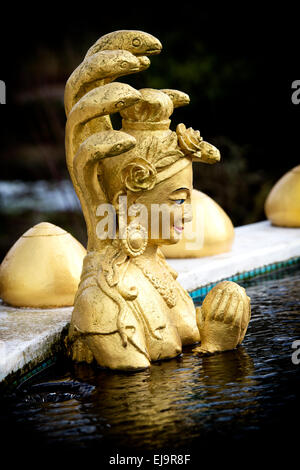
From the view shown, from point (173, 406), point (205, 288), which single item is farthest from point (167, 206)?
point (205, 288)

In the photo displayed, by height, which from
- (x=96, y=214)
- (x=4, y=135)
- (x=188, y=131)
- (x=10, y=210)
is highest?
(x=188, y=131)

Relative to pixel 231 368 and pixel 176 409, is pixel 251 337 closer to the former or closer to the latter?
pixel 231 368

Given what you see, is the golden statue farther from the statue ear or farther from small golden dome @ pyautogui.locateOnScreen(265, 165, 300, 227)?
small golden dome @ pyautogui.locateOnScreen(265, 165, 300, 227)

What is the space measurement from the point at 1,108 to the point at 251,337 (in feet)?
27.5

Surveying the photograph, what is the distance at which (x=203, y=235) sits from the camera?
5.71m

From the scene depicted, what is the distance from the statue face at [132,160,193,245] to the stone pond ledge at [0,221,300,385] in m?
0.84

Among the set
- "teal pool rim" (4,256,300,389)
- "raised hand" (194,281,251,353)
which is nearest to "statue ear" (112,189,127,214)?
"raised hand" (194,281,251,353)

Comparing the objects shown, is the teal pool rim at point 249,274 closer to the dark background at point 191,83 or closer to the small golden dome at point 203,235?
the small golden dome at point 203,235

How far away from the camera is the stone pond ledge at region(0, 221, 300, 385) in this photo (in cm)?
359

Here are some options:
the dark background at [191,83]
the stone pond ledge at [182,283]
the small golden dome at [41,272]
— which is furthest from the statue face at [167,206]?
the dark background at [191,83]

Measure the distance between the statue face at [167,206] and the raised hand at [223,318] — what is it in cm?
38

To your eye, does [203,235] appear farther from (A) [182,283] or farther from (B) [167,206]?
(B) [167,206]

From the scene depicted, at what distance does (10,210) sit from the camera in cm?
1190
